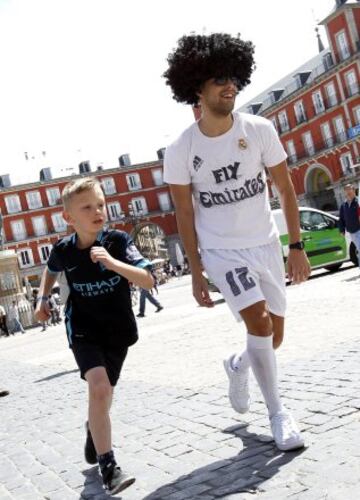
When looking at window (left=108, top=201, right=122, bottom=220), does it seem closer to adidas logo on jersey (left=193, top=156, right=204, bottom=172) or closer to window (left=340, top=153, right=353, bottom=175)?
window (left=340, top=153, right=353, bottom=175)

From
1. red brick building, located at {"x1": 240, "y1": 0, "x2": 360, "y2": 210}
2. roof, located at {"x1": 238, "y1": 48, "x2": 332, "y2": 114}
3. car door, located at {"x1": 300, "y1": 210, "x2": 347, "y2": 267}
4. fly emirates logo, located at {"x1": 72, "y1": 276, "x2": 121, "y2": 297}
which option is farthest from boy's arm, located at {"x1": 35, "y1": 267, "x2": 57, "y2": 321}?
roof, located at {"x1": 238, "y1": 48, "x2": 332, "y2": 114}

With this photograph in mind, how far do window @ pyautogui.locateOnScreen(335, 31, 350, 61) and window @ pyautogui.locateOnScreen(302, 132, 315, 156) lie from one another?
7.95 meters

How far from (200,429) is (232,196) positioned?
1.50m

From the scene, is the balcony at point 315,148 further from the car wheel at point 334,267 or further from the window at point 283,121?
the car wheel at point 334,267

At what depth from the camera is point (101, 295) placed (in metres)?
3.61

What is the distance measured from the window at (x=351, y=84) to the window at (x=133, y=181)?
32.5 metres

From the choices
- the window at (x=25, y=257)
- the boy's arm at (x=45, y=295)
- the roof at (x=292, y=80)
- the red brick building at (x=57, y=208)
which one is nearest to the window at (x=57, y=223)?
the red brick building at (x=57, y=208)

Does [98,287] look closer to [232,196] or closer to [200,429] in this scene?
[232,196]

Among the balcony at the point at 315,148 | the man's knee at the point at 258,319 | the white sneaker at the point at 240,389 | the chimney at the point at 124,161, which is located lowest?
the white sneaker at the point at 240,389

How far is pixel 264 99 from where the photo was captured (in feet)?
221

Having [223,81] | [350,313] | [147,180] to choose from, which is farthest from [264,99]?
[223,81]

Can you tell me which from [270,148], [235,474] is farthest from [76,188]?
[235,474]

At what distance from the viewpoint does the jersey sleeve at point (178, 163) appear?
3.74 meters

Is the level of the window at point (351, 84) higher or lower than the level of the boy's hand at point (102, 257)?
higher
